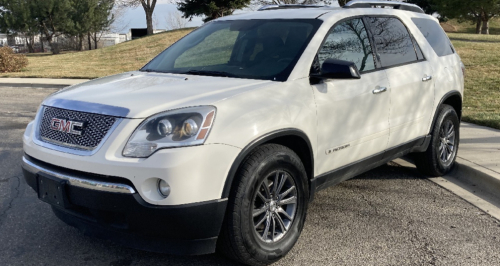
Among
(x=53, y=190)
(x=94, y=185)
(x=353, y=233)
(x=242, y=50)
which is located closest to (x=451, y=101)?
(x=353, y=233)

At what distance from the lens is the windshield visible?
403 centimetres

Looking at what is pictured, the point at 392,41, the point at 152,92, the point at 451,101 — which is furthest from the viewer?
the point at 451,101

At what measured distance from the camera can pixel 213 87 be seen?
11.7 feet

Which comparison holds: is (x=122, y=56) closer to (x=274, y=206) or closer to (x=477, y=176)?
(x=477, y=176)

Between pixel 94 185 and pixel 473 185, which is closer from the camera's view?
pixel 94 185

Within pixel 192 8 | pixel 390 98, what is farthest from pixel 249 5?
pixel 390 98

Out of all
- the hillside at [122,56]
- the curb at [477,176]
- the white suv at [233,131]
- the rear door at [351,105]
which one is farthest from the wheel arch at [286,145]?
the hillside at [122,56]

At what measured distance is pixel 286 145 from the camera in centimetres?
376

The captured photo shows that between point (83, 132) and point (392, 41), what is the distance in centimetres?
313

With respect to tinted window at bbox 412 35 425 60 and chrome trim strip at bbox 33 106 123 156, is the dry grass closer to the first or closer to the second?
chrome trim strip at bbox 33 106 123 156

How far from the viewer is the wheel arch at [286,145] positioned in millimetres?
3158

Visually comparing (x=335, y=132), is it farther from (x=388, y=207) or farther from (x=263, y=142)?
(x=388, y=207)

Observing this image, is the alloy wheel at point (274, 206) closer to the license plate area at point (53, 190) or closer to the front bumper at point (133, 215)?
the front bumper at point (133, 215)

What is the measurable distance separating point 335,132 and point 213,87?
1.08 metres
